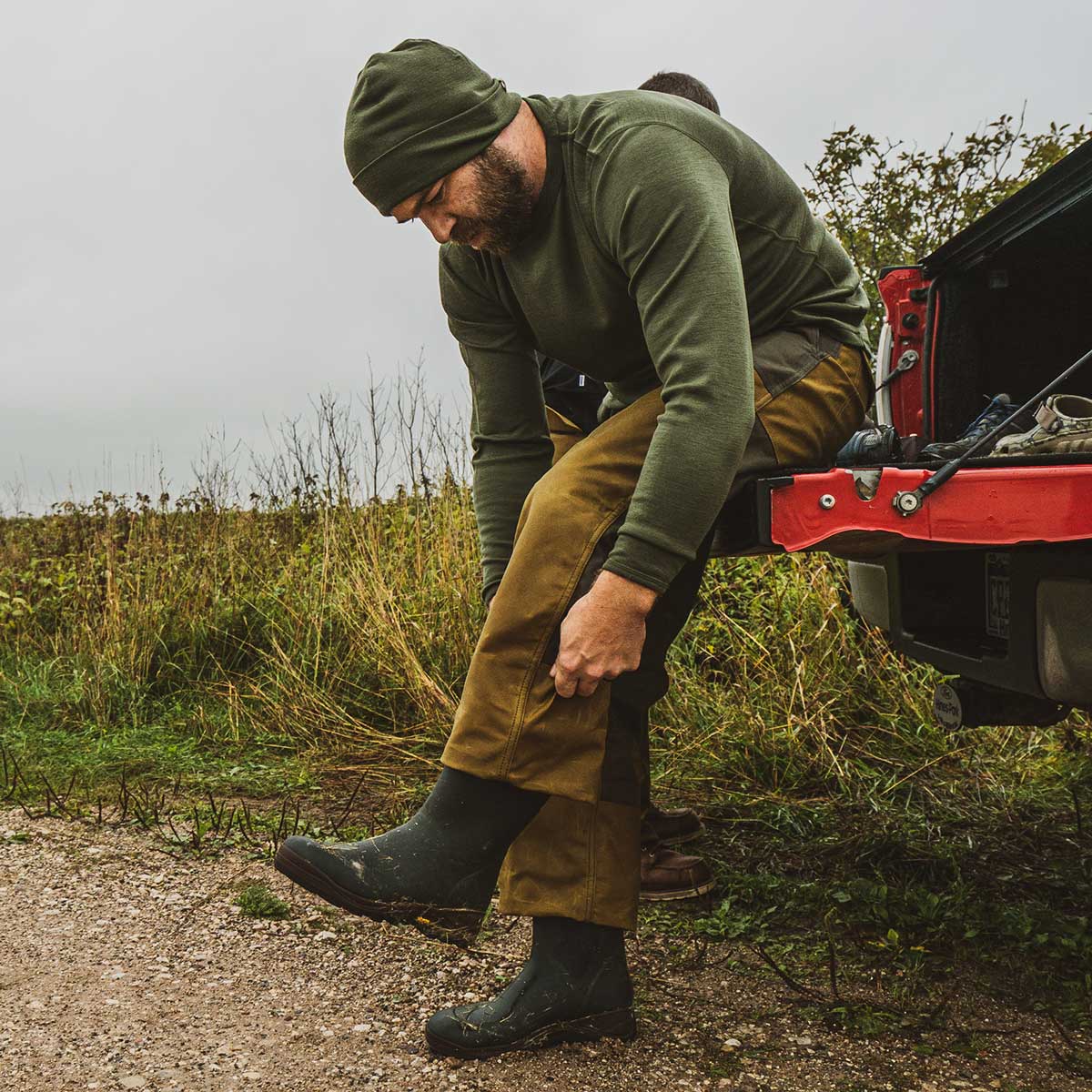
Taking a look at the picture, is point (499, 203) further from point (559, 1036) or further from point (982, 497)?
point (559, 1036)

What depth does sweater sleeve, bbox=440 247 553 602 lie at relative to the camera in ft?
8.29

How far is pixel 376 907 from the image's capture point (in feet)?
6.27

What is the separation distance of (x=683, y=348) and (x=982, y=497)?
1.90 feet

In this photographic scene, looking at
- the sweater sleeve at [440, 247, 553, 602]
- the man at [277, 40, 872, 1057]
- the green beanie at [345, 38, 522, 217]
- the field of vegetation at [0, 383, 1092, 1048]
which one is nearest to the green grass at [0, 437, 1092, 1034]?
the field of vegetation at [0, 383, 1092, 1048]

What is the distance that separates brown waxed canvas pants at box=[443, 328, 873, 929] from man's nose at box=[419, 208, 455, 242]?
0.52 meters

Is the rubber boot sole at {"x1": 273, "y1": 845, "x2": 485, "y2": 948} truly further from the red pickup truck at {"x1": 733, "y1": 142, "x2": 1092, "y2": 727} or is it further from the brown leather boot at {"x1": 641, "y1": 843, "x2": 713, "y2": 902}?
the brown leather boot at {"x1": 641, "y1": 843, "x2": 713, "y2": 902}

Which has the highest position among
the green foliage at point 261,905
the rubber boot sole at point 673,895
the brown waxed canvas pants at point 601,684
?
the brown waxed canvas pants at point 601,684

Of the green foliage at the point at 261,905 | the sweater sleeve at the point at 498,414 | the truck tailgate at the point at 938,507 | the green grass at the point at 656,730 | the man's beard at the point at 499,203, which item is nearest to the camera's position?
the truck tailgate at the point at 938,507

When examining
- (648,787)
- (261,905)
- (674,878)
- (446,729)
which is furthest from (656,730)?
(261,905)

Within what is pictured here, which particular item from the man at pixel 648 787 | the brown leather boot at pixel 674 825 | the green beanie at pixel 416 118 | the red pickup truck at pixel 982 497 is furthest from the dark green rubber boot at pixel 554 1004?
the green beanie at pixel 416 118

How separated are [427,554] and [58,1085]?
3.66 m

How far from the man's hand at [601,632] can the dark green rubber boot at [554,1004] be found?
537 millimetres

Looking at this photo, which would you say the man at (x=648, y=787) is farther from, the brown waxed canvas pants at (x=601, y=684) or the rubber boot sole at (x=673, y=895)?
the brown waxed canvas pants at (x=601, y=684)

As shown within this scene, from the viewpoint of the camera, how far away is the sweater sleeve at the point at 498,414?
99.4 inches
